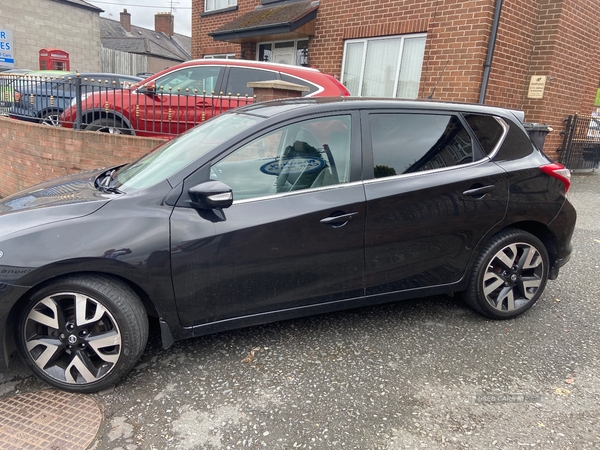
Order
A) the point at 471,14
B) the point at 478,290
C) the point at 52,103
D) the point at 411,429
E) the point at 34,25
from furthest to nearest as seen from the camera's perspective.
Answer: the point at 34,25
the point at 471,14
the point at 52,103
the point at 478,290
the point at 411,429

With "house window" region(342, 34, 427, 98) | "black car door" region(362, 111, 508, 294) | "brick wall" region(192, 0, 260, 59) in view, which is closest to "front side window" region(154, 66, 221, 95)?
"house window" region(342, 34, 427, 98)

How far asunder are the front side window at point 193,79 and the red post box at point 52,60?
1713 cm

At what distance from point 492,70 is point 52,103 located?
24.2 feet

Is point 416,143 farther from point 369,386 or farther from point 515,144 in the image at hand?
point 369,386

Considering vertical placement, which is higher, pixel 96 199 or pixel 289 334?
pixel 96 199

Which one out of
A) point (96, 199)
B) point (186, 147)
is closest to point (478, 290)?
point (186, 147)

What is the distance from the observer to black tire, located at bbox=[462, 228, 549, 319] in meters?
3.28

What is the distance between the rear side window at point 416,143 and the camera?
9.68ft

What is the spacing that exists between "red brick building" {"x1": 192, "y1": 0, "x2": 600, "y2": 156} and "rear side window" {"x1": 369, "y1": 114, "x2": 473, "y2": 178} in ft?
11.6

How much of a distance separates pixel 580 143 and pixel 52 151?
11144mm

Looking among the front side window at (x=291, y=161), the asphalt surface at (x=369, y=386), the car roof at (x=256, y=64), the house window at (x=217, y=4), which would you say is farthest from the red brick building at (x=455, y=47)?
the asphalt surface at (x=369, y=386)

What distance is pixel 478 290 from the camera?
331 cm

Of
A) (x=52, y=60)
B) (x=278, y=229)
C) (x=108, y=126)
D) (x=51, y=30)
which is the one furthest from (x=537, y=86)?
(x=51, y=30)

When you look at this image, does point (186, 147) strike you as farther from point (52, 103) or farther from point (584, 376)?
point (52, 103)
